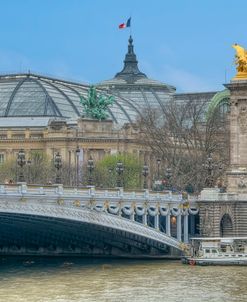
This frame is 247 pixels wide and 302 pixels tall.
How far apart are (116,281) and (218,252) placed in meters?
11.8

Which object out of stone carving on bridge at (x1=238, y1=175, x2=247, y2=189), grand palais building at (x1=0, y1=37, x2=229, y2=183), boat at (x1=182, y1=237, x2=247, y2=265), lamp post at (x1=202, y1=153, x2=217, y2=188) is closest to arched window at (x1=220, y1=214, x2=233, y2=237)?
stone carving on bridge at (x1=238, y1=175, x2=247, y2=189)

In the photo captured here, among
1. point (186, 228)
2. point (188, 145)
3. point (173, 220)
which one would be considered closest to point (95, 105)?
point (188, 145)

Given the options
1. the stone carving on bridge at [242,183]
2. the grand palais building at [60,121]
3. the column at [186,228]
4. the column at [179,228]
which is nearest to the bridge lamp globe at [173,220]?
the column at [186,228]

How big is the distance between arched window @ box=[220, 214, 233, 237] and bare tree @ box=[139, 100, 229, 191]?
53.8 ft

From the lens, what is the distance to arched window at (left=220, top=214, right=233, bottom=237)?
94562mm

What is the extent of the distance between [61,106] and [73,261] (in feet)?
245

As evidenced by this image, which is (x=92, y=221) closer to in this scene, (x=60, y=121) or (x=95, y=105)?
(x=95, y=105)

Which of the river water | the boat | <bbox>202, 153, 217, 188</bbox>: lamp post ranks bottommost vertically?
the river water

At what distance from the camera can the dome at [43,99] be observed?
162375mm

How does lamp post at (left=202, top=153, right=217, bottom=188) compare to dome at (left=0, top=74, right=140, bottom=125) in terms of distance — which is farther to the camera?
dome at (left=0, top=74, right=140, bottom=125)

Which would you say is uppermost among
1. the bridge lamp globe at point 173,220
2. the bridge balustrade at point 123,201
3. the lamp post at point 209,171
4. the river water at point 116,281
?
the lamp post at point 209,171

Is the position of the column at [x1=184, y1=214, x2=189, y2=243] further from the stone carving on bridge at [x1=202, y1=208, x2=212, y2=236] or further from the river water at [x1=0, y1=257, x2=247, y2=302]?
the river water at [x1=0, y1=257, x2=247, y2=302]

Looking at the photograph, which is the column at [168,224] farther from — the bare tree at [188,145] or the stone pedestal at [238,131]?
the bare tree at [188,145]

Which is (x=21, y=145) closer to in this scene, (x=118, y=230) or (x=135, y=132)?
(x=135, y=132)
